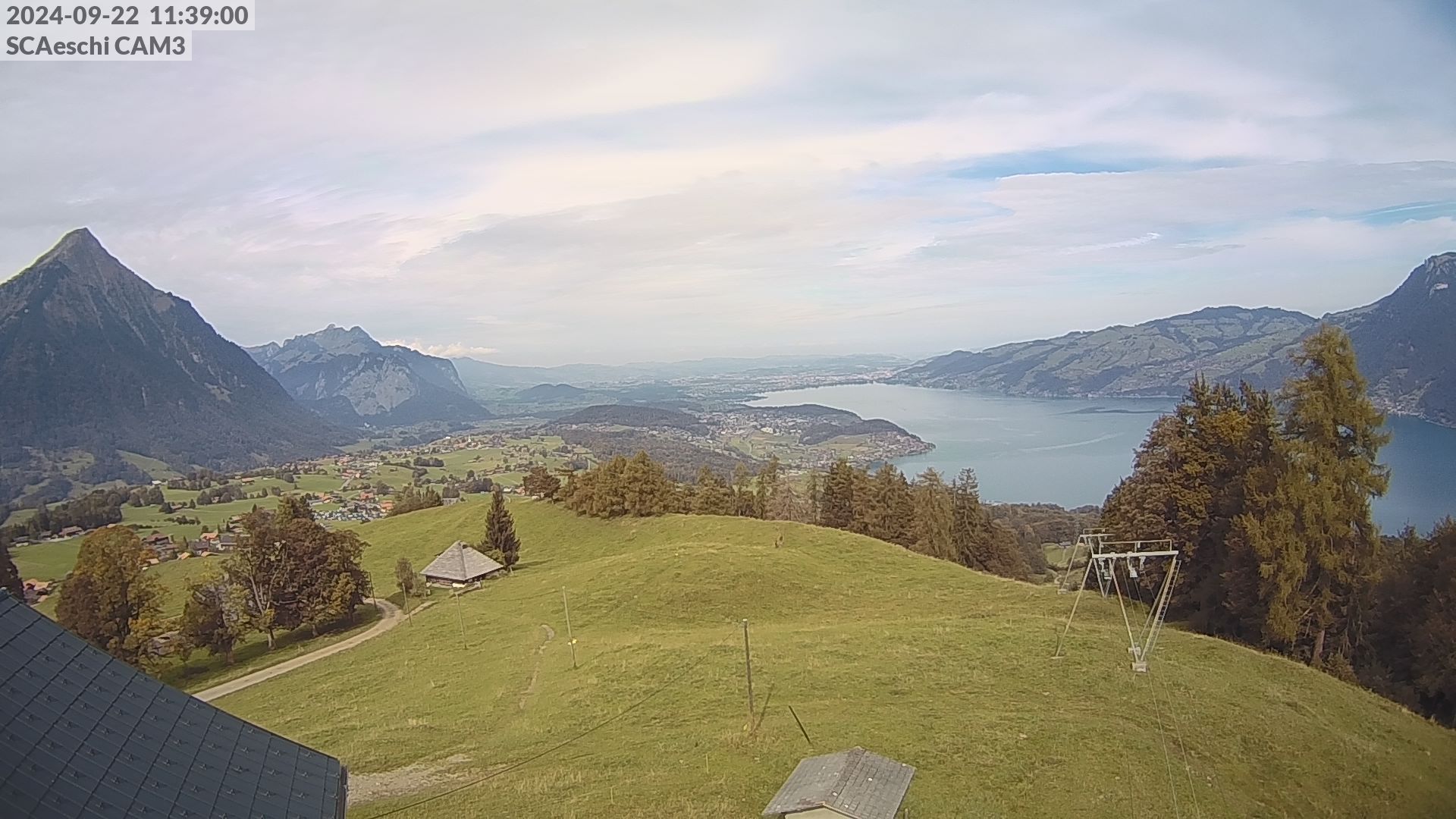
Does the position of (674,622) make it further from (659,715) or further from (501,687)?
(659,715)

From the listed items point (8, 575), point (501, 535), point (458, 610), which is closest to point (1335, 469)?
point (458, 610)

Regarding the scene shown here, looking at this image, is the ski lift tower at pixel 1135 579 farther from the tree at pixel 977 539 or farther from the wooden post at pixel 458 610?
the wooden post at pixel 458 610

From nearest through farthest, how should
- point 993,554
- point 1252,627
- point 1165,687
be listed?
1. point 1165,687
2. point 1252,627
3. point 993,554

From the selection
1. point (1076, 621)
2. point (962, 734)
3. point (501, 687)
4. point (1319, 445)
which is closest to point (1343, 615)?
point (1319, 445)

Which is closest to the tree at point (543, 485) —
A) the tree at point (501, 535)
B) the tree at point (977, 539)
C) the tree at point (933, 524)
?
the tree at point (501, 535)

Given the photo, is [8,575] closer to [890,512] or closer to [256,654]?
[256,654]
